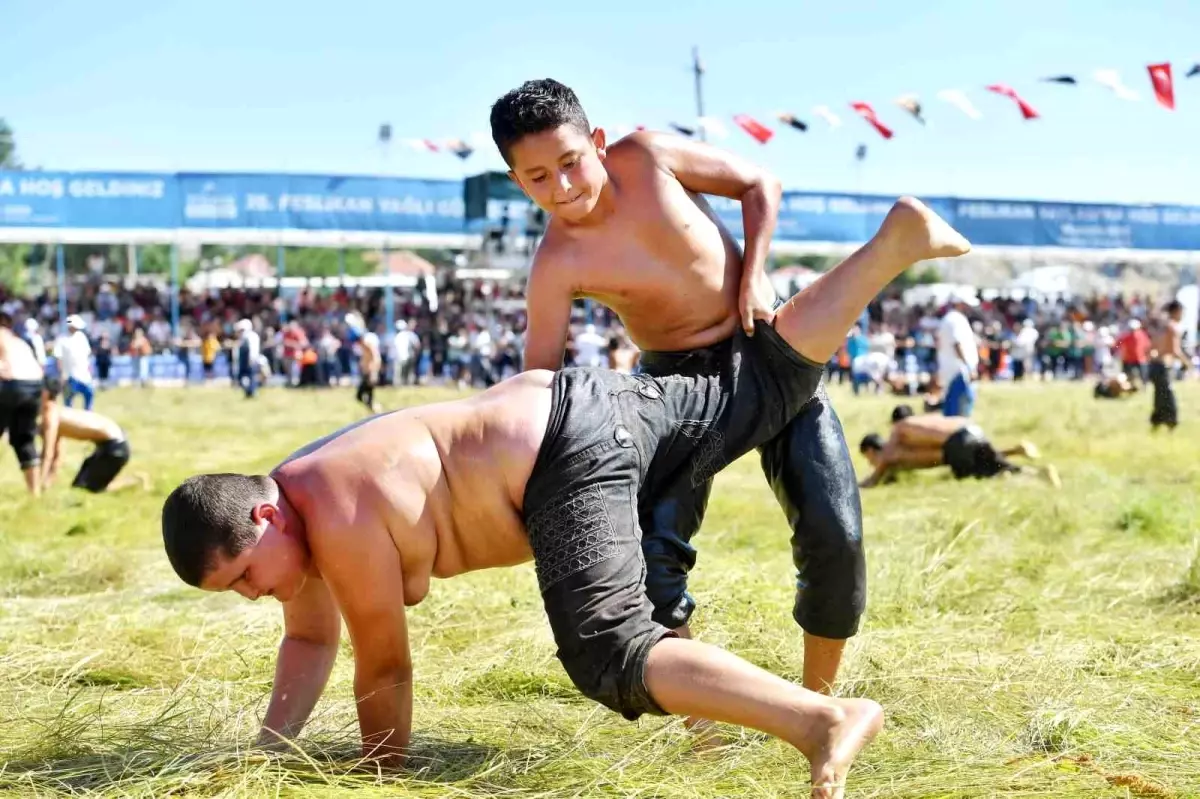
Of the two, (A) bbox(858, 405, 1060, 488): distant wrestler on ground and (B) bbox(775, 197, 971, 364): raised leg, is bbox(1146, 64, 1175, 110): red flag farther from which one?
(B) bbox(775, 197, 971, 364): raised leg

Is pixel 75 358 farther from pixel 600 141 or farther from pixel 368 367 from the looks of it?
pixel 600 141

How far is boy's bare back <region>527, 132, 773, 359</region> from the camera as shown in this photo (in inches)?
142

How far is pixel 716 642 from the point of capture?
4.48 metres

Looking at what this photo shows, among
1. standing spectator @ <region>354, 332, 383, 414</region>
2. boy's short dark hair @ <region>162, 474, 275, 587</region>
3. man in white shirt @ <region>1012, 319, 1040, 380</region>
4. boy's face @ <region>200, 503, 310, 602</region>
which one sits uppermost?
boy's short dark hair @ <region>162, 474, 275, 587</region>

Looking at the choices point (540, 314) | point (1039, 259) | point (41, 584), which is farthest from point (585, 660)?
point (1039, 259)

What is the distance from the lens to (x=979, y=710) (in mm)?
3721

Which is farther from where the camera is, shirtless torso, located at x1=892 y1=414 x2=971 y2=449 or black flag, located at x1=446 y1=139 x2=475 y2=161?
black flag, located at x1=446 y1=139 x2=475 y2=161

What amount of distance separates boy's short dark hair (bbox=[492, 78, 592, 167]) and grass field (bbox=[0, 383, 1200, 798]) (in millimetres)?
1473

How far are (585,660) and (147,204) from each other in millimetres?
23508

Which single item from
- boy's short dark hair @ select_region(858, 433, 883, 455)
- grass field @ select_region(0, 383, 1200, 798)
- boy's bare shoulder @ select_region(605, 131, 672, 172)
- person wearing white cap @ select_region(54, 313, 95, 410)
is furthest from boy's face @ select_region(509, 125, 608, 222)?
person wearing white cap @ select_region(54, 313, 95, 410)

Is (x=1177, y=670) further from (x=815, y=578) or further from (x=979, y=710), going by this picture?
(x=815, y=578)

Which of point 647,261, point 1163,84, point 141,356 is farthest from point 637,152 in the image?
point 141,356

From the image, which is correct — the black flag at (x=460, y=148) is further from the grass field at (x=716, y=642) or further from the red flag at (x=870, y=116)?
the grass field at (x=716, y=642)

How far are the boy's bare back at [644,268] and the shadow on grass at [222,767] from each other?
1030mm
